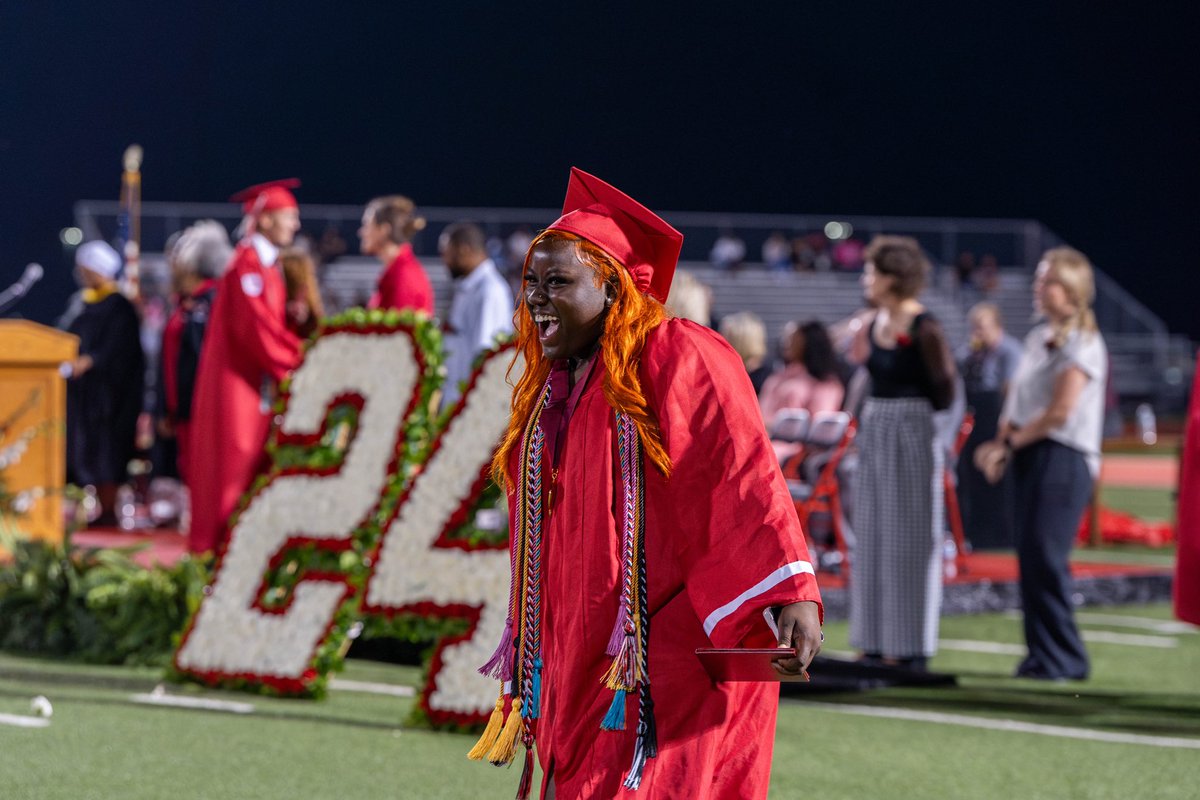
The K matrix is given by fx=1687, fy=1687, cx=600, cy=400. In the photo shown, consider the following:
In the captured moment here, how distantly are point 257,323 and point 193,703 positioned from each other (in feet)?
9.62

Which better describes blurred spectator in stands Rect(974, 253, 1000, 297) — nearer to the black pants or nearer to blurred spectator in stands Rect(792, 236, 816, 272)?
blurred spectator in stands Rect(792, 236, 816, 272)

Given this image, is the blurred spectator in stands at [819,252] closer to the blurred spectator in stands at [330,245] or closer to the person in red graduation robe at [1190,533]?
the blurred spectator in stands at [330,245]

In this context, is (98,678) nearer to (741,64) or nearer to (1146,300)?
(741,64)

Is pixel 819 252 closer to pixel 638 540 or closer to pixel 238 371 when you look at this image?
pixel 238 371

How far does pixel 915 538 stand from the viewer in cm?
817

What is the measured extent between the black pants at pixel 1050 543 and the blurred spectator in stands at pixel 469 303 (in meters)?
3.18

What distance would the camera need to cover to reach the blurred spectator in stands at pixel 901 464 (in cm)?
806

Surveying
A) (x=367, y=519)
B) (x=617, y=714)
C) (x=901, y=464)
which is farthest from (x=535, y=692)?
(x=901, y=464)

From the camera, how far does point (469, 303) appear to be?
983cm

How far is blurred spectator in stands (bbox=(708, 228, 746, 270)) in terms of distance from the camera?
33.2 metres

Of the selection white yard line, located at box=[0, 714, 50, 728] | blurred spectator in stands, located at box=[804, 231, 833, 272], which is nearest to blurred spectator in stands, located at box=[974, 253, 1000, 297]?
blurred spectator in stands, located at box=[804, 231, 833, 272]

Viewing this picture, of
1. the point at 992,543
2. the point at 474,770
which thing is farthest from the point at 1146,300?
the point at 474,770

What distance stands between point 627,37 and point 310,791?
126 feet

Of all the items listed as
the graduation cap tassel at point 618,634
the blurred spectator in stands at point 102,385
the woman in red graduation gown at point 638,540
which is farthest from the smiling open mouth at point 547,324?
the blurred spectator in stands at point 102,385
